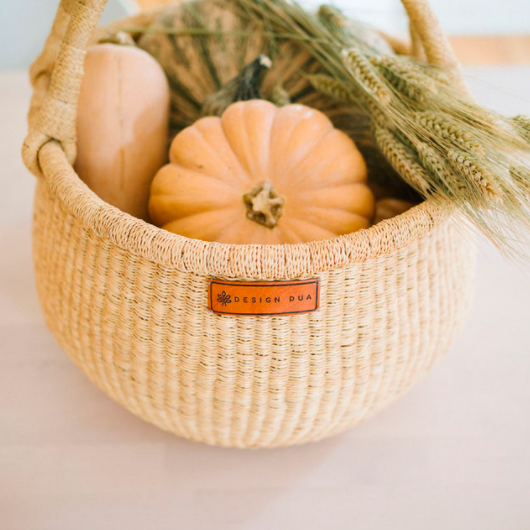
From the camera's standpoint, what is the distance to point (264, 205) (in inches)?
25.0

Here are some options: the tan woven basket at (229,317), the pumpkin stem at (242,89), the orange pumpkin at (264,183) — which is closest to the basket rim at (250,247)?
the tan woven basket at (229,317)

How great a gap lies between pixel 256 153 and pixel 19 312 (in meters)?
0.56

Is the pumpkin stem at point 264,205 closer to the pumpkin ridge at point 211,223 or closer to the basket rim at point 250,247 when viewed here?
the pumpkin ridge at point 211,223

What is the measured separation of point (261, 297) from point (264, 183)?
0.19m

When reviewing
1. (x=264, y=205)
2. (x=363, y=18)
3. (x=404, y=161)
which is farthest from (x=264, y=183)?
(x=363, y=18)

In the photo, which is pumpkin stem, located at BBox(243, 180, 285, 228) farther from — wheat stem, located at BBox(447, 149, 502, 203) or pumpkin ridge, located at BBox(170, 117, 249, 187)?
wheat stem, located at BBox(447, 149, 502, 203)

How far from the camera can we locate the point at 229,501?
0.69 metres

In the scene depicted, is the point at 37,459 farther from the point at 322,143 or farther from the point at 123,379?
the point at 322,143

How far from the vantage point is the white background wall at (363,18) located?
1.32m

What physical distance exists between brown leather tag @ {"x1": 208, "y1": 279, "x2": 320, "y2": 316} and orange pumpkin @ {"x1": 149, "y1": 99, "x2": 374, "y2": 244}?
0.43 feet

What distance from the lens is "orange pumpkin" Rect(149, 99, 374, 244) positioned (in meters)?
0.65

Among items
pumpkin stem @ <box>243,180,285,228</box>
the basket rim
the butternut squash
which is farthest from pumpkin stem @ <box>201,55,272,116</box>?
the basket rim

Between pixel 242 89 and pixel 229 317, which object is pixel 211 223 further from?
pixel 242 89

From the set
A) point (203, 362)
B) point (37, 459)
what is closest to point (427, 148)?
point (203, 362)
